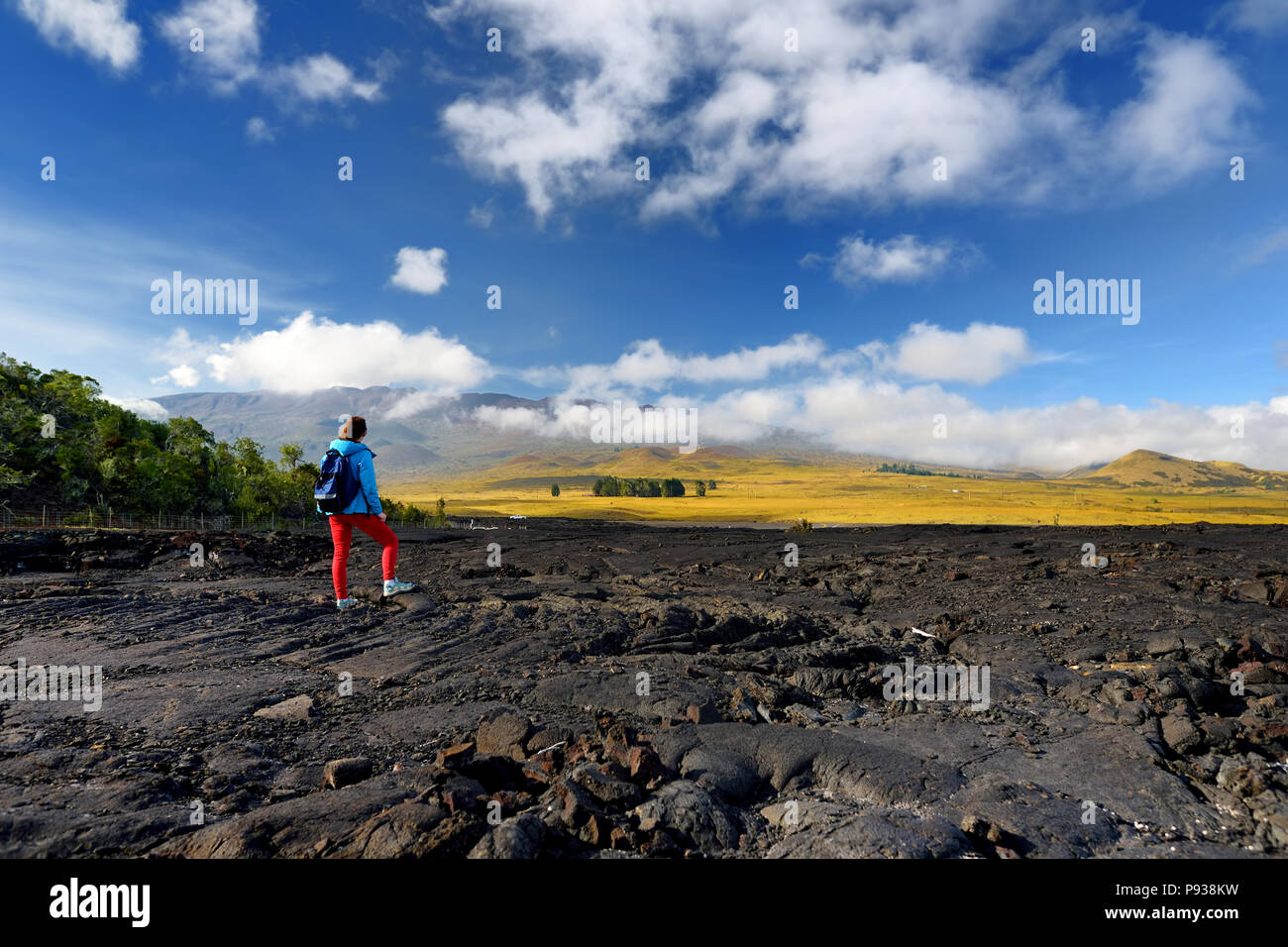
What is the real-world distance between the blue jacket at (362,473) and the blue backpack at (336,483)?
0.20 feet

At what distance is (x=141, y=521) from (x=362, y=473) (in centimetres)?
3992

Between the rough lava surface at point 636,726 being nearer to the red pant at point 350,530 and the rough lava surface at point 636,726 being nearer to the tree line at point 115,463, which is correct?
the red pant at point 350,530

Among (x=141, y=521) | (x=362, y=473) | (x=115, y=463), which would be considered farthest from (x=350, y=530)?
(x=115, y=463)

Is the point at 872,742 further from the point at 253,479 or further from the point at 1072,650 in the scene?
the point at 253,479

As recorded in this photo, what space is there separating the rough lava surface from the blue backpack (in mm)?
2114

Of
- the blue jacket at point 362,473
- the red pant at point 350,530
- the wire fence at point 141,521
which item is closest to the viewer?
the blue jacket at point 362,473

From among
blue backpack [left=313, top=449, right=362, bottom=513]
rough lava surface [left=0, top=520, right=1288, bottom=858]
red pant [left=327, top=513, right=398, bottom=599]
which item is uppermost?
blue backpack [left=313, top=449, right=362, bottom=513]

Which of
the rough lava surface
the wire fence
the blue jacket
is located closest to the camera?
the rough lava surface

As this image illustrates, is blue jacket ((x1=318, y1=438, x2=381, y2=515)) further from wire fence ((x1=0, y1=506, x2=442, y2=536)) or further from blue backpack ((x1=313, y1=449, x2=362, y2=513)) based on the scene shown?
wire fence ((x1=0, y1=506, x2=442, y2=536))

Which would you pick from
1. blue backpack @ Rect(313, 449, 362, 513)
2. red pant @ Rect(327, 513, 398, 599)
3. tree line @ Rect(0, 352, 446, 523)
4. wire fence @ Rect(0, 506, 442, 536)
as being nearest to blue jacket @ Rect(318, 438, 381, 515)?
blue backpack @ Rect(313, 449, 362, 513)

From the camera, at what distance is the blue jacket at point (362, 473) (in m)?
8.22

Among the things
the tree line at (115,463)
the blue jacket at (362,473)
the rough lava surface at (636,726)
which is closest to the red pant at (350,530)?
the blue jacket at (362,473)

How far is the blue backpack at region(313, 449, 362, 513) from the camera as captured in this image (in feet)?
26.5
